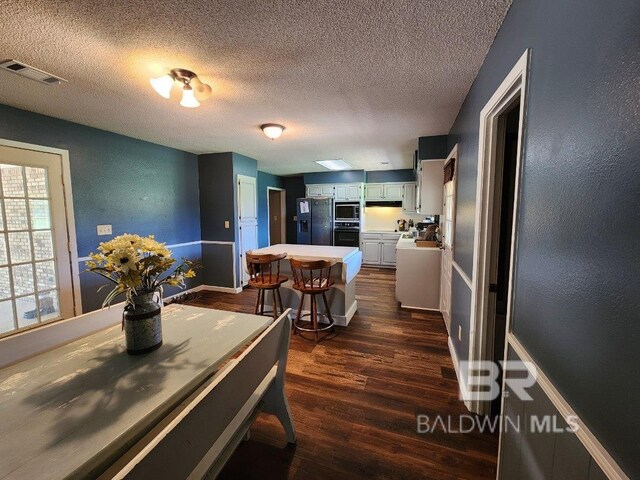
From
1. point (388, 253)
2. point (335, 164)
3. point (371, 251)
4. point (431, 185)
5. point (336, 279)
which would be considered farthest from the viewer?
point (371, 251)

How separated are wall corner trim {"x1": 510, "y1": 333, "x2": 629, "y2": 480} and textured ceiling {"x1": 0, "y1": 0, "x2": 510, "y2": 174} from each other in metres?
1.57

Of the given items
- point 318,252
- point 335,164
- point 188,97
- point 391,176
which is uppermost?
point 335,164

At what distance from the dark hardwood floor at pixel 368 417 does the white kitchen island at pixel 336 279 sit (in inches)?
11.4

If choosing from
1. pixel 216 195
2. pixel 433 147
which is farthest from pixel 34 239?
pixel 433 147

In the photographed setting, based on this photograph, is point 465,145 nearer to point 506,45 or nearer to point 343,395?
point 506,45

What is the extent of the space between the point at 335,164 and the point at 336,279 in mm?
3236

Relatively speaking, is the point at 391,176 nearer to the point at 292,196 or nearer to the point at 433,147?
the point at 292,196

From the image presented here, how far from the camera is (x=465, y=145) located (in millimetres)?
2291

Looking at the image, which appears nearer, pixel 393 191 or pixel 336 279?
pixel 336 279

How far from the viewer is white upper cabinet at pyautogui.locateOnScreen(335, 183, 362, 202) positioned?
6562 mm

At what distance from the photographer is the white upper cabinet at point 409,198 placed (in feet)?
21.2

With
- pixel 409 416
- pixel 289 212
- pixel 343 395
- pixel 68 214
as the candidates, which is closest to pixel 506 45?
pixel 409 416

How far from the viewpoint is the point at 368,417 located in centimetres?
190

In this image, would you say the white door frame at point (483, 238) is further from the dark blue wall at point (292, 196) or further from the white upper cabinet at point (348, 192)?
the dark blue wall at point (292, 196)
